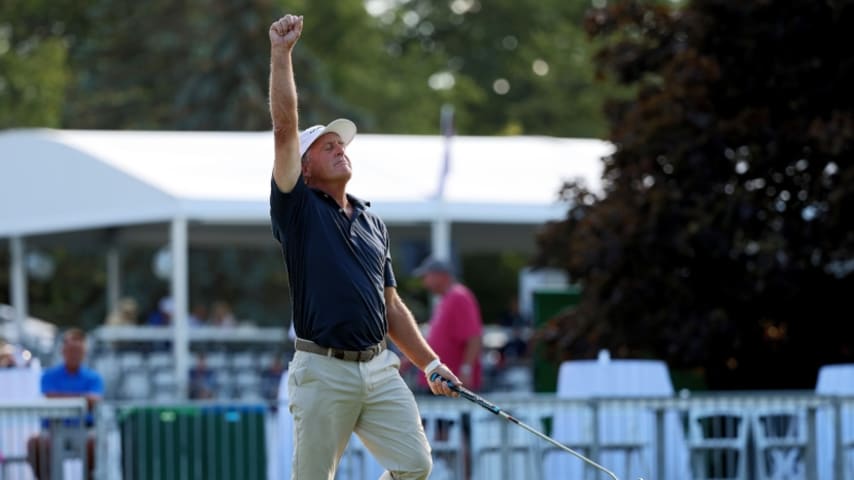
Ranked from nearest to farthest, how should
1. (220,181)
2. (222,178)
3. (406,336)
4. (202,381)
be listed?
(406,336) → (220,181) → (222,178) → (202,381)

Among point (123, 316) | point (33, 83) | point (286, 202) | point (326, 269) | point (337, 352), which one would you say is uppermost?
point (33, 83)

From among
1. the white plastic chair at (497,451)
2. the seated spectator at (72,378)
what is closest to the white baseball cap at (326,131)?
the white plastic chair at (497,451)

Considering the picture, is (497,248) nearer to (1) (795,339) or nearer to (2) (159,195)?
(2) (159,195)

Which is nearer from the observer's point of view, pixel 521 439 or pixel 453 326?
pixel 521 439

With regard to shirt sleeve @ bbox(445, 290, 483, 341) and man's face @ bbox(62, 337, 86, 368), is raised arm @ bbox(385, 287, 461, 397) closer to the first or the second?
man's face @ bbox(62, 337, 86, 368)

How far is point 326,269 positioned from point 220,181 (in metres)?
11.8

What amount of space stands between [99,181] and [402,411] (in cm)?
1215

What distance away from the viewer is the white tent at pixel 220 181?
61.4 feet

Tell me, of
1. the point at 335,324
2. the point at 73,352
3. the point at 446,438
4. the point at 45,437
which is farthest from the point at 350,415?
the point at 73,352

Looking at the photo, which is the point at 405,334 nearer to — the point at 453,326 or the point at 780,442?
the point at 780,442

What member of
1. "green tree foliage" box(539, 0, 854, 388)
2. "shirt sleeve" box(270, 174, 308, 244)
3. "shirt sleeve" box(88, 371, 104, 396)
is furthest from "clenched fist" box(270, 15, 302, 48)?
"green tree foliage" box(539, 0, 854, 388)

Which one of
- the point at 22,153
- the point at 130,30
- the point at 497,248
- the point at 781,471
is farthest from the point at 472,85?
the point at 781,471

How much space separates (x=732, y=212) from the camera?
1458 cm

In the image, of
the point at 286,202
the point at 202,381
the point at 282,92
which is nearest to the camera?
the point at 282,92
